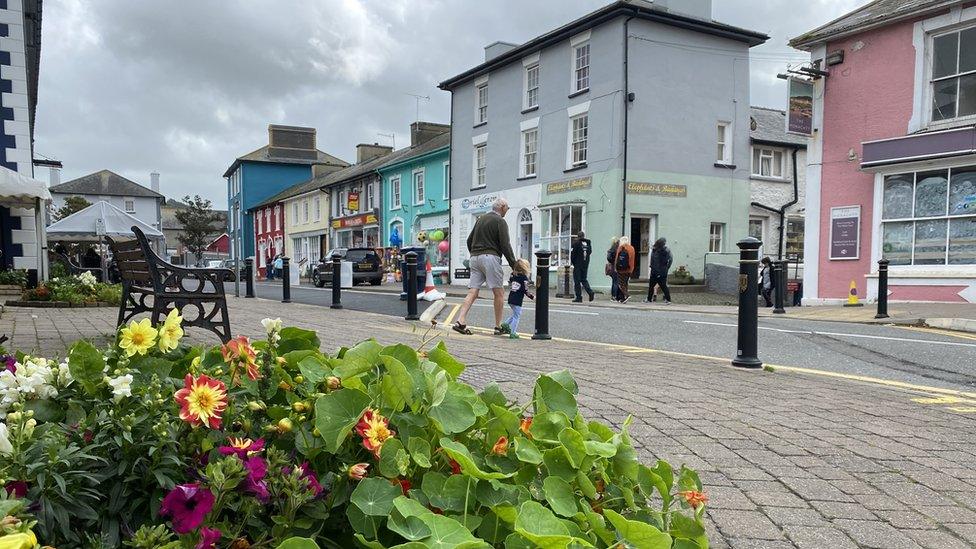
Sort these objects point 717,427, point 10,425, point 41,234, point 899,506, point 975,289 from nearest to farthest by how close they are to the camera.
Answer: point 10,425
point 899,506
point 717,427
point 975,289
point 41,234

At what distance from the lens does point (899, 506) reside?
2342mm

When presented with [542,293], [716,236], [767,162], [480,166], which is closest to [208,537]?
[542,293]

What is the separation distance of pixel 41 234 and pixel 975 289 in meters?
19.3

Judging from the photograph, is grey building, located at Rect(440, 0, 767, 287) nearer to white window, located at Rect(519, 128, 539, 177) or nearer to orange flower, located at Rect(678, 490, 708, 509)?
white window, located at Rect(519, 128, 539, 177)

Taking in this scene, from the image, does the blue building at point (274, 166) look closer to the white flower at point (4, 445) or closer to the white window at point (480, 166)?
the white window at point (480, 166)

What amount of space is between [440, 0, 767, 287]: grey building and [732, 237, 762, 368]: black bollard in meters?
14.3

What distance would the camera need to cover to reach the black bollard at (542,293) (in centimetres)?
715

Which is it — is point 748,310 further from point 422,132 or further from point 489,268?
point 422,132

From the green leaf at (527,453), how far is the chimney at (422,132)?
33101 mm

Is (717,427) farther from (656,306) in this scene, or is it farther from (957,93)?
(957,93)

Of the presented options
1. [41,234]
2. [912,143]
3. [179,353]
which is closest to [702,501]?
[179,353]

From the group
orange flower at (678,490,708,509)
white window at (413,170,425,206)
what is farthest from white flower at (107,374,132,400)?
white window at (413,170,425,206)

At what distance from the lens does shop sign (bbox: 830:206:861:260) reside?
1467 cm

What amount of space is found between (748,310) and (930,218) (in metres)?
10.7
